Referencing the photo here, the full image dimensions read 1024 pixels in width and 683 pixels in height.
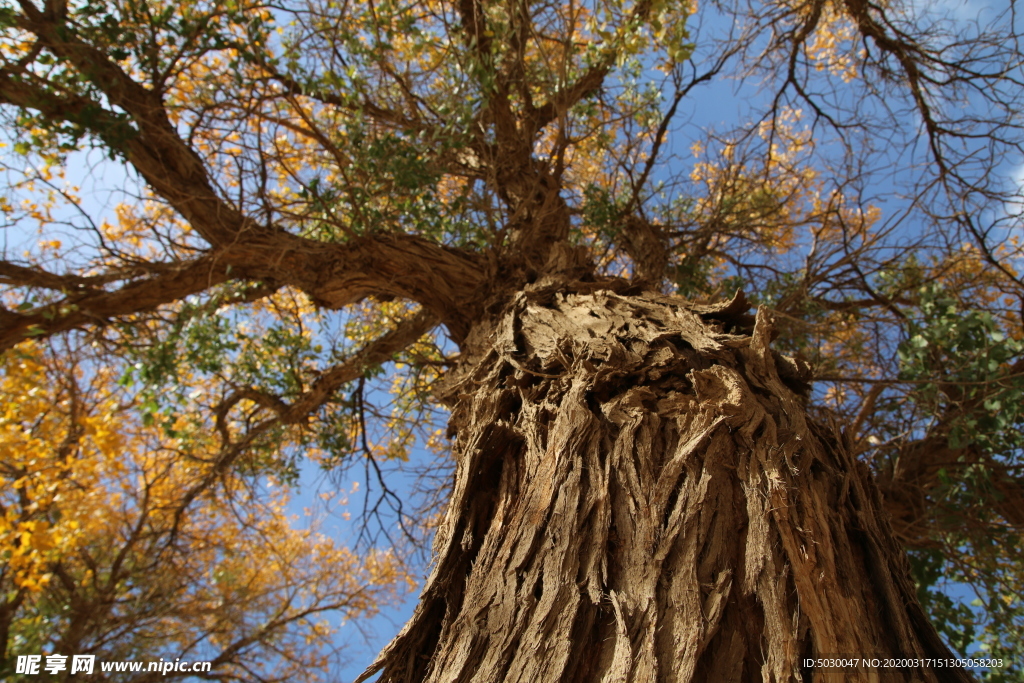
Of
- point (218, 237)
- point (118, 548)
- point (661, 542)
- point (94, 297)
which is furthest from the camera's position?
point (118, 548)

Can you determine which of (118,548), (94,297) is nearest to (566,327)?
(94,297)

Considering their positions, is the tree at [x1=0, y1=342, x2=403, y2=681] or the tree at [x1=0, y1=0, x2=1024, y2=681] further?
the tree at [x1=0, y1=342, x2=403, y2=681]

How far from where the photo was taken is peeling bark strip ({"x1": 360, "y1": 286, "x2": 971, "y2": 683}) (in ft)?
3.54

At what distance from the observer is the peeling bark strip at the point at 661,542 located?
1080 millimetres

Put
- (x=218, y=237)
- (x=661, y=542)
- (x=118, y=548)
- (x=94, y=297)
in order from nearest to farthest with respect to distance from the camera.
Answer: (x=661, y=542), (x=218, y=237), (x=94, y=297), (x=118, y=548)

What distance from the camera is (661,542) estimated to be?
125 centimetres

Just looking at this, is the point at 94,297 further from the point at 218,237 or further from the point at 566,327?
the point at 566,327

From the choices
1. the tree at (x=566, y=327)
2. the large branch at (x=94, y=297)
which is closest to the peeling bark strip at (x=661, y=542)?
the tree at (x=566, y=327)

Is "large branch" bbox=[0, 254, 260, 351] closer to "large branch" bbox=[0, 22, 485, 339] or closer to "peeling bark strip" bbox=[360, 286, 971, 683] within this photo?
"large branch" bbox=[0, 22, 485, 339]

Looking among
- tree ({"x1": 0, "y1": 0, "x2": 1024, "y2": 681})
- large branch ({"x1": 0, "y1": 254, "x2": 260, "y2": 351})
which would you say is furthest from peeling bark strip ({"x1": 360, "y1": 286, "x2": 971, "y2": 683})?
large branch ({"x1": 0, "y1": 254, "x2": 260, "y2": 351})

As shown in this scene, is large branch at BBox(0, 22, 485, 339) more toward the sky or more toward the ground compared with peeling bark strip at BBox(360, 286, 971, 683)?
more toward the sky

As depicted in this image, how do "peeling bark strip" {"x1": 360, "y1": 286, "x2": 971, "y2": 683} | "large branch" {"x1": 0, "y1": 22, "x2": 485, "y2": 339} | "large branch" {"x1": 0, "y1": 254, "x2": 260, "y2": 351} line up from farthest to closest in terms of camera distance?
"large branch" {"x1": 0, "y1": 254, "x2": 260, "y2": 351} → "large branch" {"x1": 0, "y1": 22, "x2": 485, "y2": 339} → "peeling bark strip" {"x1": 360, "y1": 286, "x2": 971, "y2": 683}

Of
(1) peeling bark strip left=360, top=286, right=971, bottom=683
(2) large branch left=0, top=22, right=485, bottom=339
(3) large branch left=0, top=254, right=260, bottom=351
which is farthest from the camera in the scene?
(3) large branch left=0, top=254, right=260, bottom=351

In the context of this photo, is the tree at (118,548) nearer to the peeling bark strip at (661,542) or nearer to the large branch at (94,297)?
the large branch at (94,297)
